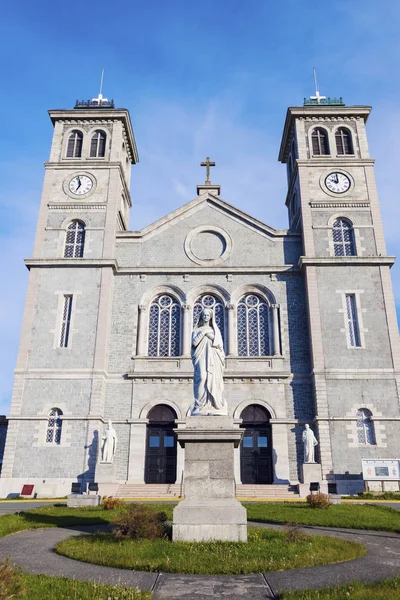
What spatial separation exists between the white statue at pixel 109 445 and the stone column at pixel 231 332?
7322 millimetres

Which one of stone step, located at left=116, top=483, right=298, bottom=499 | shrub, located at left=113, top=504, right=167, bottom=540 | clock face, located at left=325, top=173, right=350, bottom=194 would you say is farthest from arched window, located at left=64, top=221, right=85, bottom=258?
shrub, located at left=113, top=504, right=167, bottom=540

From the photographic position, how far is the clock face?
31141 millimetres

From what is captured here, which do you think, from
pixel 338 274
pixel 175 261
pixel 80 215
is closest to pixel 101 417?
pixel 175 261

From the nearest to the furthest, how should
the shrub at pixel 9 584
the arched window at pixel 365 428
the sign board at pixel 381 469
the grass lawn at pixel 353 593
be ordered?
the shrub at pixel 9 584 < the grass lawn at pixel 353 593 < the sign board at pixel 381 469 < the arched window at pixel 365 428

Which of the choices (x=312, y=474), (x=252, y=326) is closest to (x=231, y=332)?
(x=252, y=326)

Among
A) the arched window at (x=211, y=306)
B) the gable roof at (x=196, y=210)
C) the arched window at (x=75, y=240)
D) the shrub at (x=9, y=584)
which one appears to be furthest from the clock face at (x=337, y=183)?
the shrub at (x=9, y=584)

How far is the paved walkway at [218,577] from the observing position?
258 inches

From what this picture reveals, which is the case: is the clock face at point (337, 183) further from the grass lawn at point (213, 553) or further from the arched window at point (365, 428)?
the grass lawn at point (213, 553)

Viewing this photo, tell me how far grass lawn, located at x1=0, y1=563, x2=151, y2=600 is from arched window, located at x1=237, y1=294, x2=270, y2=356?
21576 millimetres

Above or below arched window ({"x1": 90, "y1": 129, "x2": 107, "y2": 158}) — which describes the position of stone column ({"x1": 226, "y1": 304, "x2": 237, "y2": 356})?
below

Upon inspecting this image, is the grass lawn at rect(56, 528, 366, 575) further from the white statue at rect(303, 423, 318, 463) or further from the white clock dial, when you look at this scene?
the white clock dial

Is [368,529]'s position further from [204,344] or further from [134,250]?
[134,250]

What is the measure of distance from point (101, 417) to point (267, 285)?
11557 mm

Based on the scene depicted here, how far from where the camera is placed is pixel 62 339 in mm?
27844
